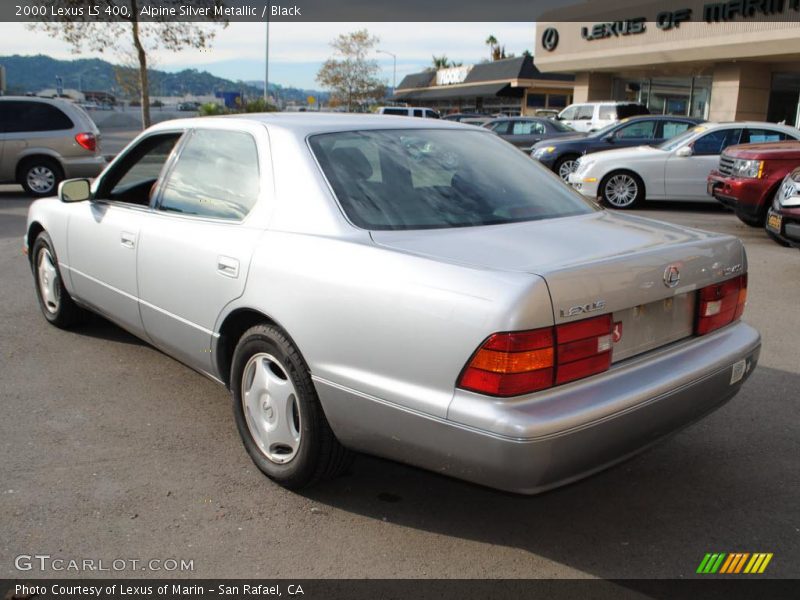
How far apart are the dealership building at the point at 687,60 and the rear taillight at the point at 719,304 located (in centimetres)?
2376

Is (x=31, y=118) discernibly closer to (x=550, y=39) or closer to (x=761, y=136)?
(x=761, y=136)

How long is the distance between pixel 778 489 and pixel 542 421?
5.47 feet

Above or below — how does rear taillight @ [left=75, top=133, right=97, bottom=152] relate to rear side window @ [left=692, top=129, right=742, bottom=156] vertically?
below

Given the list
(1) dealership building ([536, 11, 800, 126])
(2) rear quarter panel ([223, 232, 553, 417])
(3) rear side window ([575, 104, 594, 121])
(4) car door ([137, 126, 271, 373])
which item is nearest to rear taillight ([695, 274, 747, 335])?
(2) rear quarter panel ([223, 232, 553, 417])

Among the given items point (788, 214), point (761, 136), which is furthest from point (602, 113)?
point (788, 214)

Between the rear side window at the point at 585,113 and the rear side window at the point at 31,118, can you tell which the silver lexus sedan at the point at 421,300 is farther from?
the rear side window at the point at 585,113

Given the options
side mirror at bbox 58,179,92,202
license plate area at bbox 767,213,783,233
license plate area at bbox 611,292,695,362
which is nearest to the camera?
license plate area at bbox 611,292,695,362

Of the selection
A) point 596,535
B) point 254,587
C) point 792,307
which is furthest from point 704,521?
point 792,307

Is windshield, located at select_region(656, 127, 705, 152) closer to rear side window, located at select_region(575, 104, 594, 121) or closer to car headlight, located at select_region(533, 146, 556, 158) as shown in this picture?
car headlight, located at select_region(533, 146, 556, 158)

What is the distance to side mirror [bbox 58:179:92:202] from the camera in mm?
4875

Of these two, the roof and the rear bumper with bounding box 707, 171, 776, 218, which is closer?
the roof

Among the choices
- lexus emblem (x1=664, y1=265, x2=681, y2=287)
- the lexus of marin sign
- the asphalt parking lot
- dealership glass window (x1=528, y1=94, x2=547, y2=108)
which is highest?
the lexus of marin sign

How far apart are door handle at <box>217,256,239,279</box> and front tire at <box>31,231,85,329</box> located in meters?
2.42

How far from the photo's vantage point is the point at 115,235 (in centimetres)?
449
